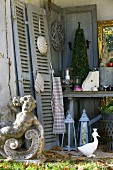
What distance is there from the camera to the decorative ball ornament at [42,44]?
6.64m

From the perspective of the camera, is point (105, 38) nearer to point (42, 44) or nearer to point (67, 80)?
point (67, 80)

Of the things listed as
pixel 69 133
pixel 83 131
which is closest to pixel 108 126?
pixel 83 131

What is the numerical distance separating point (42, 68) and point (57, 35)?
1.02 metres

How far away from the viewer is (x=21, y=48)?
636 centimetres

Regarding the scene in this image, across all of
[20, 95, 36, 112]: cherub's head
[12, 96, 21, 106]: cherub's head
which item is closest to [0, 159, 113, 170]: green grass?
[20, 95, 36, 112]: cherub's head

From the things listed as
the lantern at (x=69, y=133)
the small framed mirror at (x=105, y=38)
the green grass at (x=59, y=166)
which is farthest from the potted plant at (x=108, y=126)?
the small framed mirror at (x=105, y=38)

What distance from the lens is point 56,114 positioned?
672 centimetres

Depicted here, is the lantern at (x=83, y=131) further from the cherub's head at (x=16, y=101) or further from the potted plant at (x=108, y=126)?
the cherub's head at (x=16, y=101)

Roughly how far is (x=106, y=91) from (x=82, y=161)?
1.65m

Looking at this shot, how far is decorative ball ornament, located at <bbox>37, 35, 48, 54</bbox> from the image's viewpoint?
6.64 m

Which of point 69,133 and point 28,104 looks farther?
point 69,133

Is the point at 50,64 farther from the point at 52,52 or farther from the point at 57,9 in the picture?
the point at 57,9

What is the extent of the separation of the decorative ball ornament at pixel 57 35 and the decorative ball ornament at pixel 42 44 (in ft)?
1.81

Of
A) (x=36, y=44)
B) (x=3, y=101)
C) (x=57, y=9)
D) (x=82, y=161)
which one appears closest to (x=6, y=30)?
(x=36, y=44)
